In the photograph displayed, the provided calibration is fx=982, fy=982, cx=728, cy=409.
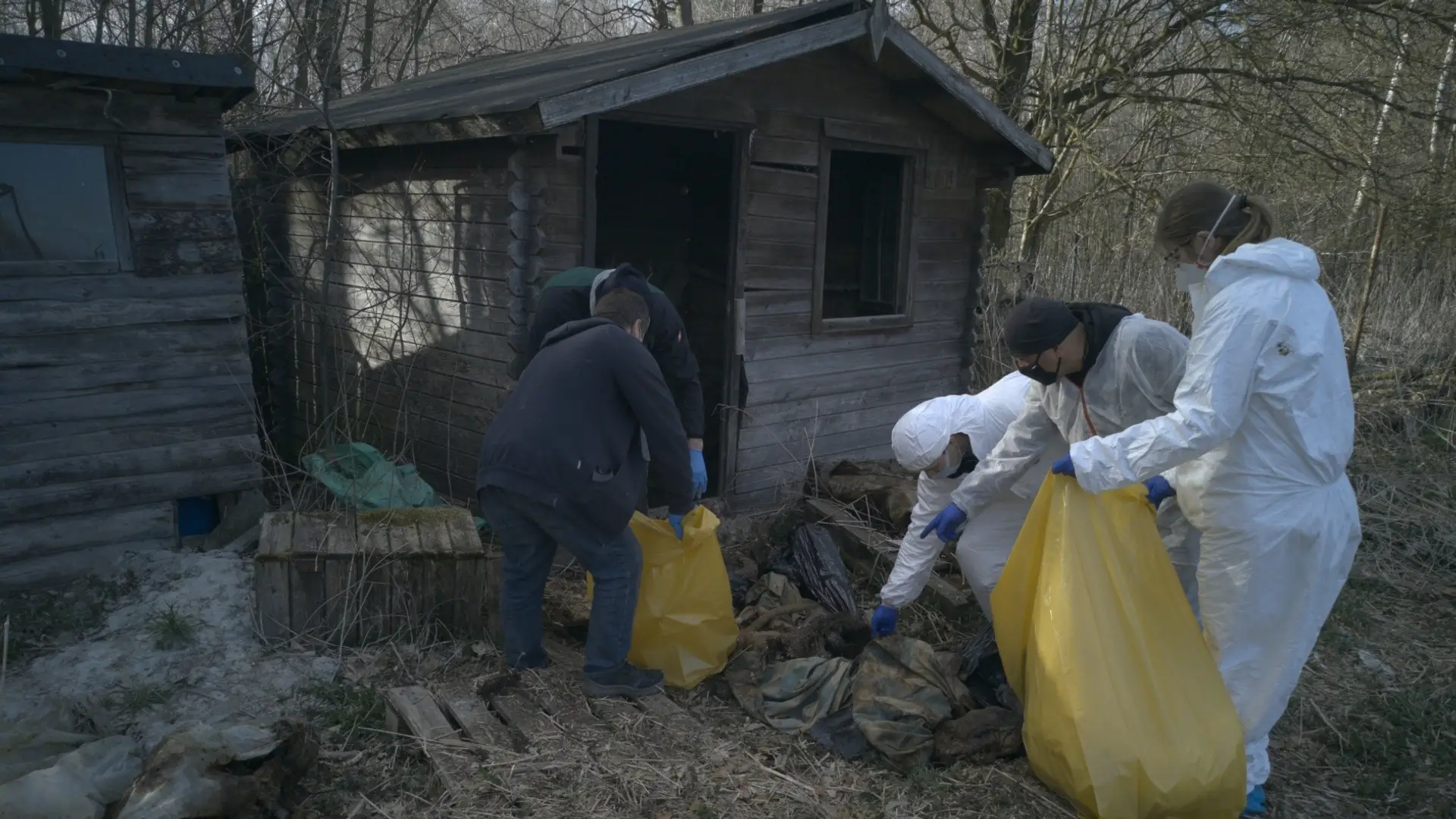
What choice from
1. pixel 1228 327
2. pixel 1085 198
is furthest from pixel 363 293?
pixel 1085 198

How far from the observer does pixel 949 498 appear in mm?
3766

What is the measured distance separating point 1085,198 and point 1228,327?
331 inches

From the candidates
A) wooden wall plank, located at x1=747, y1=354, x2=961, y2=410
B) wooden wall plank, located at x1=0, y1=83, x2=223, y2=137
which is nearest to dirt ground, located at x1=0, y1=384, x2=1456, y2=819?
wooden wall plank, located at x1=747, y1=354, x2=961, y2=410

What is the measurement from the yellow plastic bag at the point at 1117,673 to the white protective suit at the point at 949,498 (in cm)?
60

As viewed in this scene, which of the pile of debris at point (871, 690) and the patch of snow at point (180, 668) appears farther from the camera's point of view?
the patch of snow at point (180, 668)

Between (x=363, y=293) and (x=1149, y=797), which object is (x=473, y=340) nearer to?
(x=363, y=293)

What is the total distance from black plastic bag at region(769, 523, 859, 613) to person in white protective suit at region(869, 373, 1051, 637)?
2.38 feet

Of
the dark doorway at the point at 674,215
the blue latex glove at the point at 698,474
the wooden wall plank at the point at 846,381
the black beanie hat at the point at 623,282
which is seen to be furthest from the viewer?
the dark doorway at the point at 674,215

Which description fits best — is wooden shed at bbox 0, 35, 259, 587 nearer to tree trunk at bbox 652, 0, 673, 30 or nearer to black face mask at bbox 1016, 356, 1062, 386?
black face mask at bbox 1016, 356, 1062, 386

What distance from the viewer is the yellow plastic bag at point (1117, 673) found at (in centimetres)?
267

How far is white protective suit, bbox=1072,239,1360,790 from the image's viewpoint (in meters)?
2.72

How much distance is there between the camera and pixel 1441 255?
33.6 ft

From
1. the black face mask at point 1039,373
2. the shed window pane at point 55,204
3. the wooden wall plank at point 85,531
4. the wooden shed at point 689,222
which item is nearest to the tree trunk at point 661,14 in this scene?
the wooden shed at point 689,222

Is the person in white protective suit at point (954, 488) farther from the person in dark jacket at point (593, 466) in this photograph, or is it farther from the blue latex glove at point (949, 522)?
the person in dark jacket at point (593, 466)
